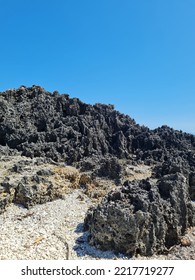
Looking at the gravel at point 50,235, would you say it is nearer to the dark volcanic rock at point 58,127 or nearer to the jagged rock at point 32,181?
the jagged rock at point 32,181

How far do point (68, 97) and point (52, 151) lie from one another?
1095cm

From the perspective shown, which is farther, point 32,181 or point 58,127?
point 58,127

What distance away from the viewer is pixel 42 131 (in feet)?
105

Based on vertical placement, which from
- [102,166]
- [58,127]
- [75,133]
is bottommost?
[102,166]

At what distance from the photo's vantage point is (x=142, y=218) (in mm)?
14289

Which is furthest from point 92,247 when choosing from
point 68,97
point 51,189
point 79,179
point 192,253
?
point 68,97

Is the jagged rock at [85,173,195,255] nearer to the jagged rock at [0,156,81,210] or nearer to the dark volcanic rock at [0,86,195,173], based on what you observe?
the jagged rock at [0,156,81,210]

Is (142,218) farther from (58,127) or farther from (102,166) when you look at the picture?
(58,127)

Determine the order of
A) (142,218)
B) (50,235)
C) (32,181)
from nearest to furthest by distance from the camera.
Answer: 1. (142,218)
2. (50,235)
3. (32,181)

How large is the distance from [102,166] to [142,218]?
1136 cm

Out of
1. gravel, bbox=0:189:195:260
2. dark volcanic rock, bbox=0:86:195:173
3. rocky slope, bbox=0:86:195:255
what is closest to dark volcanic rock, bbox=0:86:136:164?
dark volcanic rock, bbox=0:86:195:173

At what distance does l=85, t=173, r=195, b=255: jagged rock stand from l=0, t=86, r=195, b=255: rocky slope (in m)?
0.05

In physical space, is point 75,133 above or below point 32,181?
above

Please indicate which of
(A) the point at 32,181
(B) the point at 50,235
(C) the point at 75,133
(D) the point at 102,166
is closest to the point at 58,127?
(C) the point at 75,133
